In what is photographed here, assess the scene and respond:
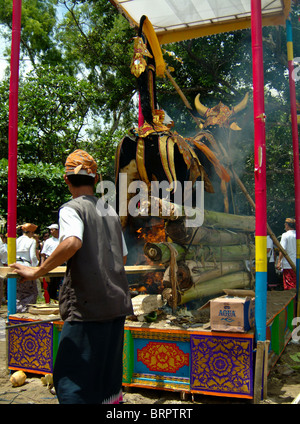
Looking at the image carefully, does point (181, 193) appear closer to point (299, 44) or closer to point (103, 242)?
point (103, 242)

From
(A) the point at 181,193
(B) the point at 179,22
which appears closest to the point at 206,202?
(A) the point at 181,193

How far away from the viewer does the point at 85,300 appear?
2646 mm

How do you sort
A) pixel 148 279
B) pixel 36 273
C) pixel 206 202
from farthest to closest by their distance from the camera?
pixel 206 202 → pixel 148 279 → pixel 36 273

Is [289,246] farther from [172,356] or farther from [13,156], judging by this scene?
[13,156]

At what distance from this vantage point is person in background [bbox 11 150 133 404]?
259cm

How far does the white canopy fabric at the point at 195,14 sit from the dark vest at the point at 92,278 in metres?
5.28

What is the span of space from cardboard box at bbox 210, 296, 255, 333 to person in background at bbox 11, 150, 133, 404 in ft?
5.01

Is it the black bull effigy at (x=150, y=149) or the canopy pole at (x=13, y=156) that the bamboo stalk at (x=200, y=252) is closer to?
the black bull effigy at (x=150, y=149)

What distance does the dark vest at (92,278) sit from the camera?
264 centimetres

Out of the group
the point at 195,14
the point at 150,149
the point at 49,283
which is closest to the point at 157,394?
the point at 150,149

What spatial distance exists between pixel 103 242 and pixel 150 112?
338cm

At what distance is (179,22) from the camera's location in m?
7.54

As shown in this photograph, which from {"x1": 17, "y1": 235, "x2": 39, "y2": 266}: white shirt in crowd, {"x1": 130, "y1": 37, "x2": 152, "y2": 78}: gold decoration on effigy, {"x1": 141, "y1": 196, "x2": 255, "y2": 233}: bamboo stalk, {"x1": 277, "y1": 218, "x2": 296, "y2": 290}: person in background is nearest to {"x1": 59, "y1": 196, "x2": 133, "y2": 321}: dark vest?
{"x1": 141, "y1": 196, "x2": 255, "y2": 233}: bamboo stalk

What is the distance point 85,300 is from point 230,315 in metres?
1.84
